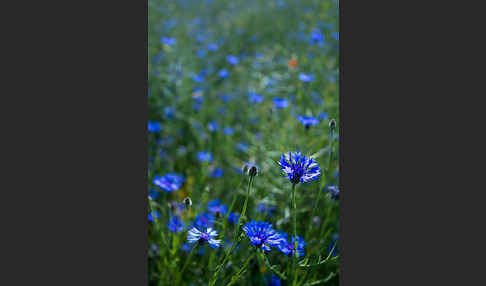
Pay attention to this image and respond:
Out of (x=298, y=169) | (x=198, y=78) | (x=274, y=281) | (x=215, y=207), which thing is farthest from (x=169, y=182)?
(x=198, y=78)

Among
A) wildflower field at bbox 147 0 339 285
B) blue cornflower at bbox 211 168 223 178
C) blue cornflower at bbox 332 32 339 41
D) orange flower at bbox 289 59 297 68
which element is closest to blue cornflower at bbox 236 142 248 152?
wildflower field at bbox 147 0 339 285

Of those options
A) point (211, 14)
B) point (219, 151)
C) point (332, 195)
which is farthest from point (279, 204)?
point (211, 14)

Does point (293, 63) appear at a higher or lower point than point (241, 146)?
higher

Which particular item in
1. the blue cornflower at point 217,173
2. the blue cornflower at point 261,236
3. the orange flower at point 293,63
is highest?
the orange flower at point 293,63

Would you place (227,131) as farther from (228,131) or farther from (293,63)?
(293,63)

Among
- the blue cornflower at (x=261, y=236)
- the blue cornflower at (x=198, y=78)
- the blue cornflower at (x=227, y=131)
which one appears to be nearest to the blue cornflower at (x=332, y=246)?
the blue cornflower at (x=261, y=236)

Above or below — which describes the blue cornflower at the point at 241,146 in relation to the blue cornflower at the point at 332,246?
above

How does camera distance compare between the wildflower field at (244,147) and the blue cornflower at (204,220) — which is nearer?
the wildflower field at (244,147)

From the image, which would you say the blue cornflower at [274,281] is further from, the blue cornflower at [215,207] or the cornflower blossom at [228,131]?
the cornflower blossom at [228,131]
